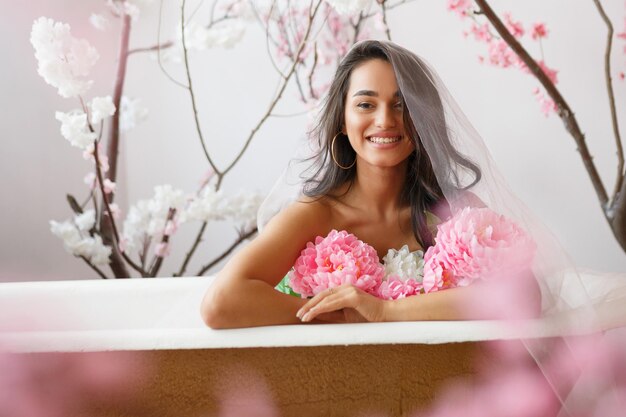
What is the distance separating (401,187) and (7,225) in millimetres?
1719

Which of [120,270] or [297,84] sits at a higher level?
[297,84]

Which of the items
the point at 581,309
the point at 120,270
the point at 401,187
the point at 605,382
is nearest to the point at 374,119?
the point at 401,187

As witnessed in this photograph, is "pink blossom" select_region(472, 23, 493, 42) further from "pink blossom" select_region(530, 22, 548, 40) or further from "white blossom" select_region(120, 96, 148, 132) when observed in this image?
"white blossom" select_region(120, 96, 148, 132)

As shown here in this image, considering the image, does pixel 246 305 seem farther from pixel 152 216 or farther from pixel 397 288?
pixel 152 216

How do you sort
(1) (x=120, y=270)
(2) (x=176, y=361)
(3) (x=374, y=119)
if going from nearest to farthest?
(2) (x=176, y=361)
(3) (x=374, y=119)
(1) (x=120, y=270)

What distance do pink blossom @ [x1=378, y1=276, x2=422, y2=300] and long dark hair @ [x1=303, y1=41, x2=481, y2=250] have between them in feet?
0.49

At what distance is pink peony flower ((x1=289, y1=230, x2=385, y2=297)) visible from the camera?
1.71 meters

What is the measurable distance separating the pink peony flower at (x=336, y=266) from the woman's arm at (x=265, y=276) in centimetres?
3

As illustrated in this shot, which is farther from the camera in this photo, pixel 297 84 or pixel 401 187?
pixel 297 84

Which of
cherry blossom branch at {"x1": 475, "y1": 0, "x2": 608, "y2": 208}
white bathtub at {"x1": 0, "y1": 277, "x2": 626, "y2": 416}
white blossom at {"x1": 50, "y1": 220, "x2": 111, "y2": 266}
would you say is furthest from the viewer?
white blossom at {"x1": 50, "y1": 220, "x2": 111, "y2": 266}

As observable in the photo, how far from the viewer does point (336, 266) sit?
5.65 ft

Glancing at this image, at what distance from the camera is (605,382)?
1.58m

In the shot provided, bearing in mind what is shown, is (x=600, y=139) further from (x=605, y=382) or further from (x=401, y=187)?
(x=605, y=382)

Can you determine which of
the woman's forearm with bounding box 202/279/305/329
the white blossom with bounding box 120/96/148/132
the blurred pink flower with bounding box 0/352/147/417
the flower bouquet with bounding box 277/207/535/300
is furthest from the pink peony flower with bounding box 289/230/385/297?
the white blossom with bounding box 120/96/148/132
